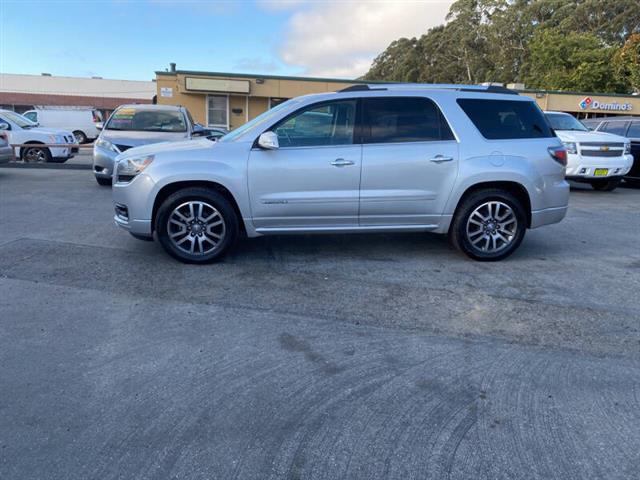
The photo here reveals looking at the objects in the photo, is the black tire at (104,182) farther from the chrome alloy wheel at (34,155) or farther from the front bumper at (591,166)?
the front bumper at (591,166)

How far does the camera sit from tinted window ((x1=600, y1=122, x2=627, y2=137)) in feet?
42.3

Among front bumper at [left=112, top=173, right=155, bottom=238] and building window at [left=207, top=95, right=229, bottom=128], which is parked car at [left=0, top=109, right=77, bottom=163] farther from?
building window at [left=207, top=95, right=229, bottom=128]

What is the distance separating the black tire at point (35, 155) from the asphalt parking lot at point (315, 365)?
975 centimetres

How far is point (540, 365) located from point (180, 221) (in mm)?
3755

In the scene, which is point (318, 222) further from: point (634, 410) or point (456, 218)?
point (634, 410)

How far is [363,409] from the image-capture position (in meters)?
2.95

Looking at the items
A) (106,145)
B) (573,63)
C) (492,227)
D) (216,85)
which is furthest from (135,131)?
(573,63)

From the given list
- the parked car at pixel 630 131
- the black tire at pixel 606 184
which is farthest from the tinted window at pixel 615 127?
the black tire at pixel 606 184

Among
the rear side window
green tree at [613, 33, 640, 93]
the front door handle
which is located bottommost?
the front door handle

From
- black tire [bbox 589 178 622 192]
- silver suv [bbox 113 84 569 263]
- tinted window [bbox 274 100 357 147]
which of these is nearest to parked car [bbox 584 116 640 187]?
black tire [bbox 589 178 622 192]

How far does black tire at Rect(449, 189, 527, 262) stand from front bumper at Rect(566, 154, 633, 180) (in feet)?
20.7

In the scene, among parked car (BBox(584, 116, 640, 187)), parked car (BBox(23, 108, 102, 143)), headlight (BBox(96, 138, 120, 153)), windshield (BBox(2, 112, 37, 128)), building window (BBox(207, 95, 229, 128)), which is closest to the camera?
headlight (BBox(96, 138, 120, 153))

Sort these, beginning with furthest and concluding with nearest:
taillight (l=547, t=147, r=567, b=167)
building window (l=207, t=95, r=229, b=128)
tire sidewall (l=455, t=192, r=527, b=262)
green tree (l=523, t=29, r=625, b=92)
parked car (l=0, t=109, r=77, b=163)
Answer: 1. green tree (l=523, t=29, r=625, b=92)
2. building window (l=207, t=95, r=229, b=128)
3. parked car (l=0, t=109, r=77, b=163)
4. taillight (l=547, t=147, r=567, b=167)
5. tire sidewall (l=455, t=192, r=527, b=262)

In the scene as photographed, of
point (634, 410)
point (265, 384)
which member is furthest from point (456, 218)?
point (265, 384)
